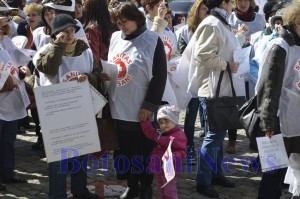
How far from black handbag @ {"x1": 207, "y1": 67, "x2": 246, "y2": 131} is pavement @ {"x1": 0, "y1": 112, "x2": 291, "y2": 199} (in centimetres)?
78

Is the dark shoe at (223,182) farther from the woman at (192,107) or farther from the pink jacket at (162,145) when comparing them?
the pink jacket at (162,145)

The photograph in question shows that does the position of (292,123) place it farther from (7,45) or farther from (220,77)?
(7,45)

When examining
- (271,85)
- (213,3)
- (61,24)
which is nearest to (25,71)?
(61,24)

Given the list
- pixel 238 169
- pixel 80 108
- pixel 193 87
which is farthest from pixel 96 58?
pixel 238 169

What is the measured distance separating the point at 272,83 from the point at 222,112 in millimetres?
999

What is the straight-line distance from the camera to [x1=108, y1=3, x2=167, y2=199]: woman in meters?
4.70

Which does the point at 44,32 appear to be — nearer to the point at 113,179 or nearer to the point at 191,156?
the point at 113,179

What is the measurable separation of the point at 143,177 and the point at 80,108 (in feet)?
3.38

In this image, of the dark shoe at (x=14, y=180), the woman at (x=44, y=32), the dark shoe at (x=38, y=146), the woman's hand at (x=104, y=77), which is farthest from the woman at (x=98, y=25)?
the dark shoe at (x=38, y=146)

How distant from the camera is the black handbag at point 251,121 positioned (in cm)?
438

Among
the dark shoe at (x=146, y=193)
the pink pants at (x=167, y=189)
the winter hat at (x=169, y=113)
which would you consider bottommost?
the dark shoe at (x=146, y=193)

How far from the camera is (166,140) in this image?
4730 mm

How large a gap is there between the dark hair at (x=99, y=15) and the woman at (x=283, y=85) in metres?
1.84

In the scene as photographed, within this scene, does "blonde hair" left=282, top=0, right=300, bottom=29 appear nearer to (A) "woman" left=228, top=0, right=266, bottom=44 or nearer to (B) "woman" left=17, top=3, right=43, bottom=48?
(A) "woman" left=228, top=0, right=266, bottom=44
